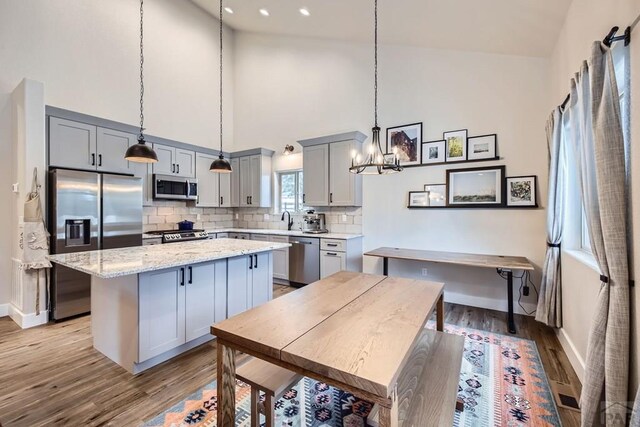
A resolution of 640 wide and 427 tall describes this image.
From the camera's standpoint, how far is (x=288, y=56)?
5.42m

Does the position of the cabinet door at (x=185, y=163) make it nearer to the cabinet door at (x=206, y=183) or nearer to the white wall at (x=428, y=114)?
the cabinet door at (x=206, y=183)

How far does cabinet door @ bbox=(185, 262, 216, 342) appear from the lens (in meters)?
2.54

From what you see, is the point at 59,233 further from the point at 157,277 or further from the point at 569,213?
Result: the point at 569,213

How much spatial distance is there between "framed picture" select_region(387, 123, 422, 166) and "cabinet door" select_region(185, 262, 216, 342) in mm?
2981

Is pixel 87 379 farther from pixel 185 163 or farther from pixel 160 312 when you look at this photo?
pixel 185 163

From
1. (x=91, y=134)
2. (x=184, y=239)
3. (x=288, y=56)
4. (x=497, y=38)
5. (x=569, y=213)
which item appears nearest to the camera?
(x=569, y=213)

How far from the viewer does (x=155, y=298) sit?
2281mm

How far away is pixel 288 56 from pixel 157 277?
4774 mm

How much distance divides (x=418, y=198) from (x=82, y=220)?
4.43 m

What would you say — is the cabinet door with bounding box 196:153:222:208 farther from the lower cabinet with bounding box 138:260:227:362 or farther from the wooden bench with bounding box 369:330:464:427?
the wooden bench with bounding box 369:330:464:427

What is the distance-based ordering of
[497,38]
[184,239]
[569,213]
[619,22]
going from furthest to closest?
[184,239] → [497,38] → [569,213] → [619,22]

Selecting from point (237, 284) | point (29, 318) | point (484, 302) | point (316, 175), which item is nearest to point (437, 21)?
point (316, 175)

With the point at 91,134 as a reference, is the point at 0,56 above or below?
above

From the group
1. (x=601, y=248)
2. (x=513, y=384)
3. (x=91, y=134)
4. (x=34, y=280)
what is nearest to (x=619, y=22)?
(x=601, y=248)
